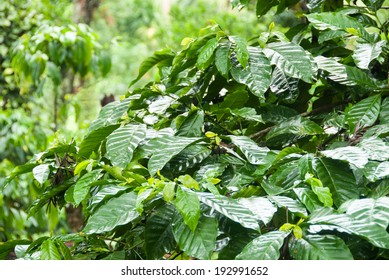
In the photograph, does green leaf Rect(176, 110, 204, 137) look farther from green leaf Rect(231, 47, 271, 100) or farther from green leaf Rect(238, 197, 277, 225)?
green leaf Rect(238, 197, 277, 225)

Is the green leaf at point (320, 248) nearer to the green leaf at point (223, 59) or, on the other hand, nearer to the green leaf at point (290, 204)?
the green leaf at point (290, 204)

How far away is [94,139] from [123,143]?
0.33 ft

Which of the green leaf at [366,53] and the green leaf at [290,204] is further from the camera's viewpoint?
the green leaf at [366,53]

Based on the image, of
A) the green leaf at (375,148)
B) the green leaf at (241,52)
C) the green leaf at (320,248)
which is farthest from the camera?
the green leaf at (241,52)

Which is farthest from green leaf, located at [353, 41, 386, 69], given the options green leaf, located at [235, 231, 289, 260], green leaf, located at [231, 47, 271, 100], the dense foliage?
green leaf, located at [235, 231, 289, 260]

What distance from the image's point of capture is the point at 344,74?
0.90 m

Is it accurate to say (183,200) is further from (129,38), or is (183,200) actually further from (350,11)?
(129,38)

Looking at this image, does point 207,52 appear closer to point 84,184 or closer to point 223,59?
point 223,59

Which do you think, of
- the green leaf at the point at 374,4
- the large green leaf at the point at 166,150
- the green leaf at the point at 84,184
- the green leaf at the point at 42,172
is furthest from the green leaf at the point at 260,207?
the green leaf at the point at 374,4

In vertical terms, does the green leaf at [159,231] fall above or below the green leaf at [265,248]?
below

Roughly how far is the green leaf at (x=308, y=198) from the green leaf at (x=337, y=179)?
42mm

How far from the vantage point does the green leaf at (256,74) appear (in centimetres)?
85

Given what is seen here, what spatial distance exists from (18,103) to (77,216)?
2.23 feet

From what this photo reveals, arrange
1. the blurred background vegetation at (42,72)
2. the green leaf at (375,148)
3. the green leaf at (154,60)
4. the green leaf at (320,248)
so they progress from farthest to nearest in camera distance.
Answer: the blurred background vegetation at (42,72), the green leaf at (154,60), the green leaf at (375,148), the green leaf at (320,248)
